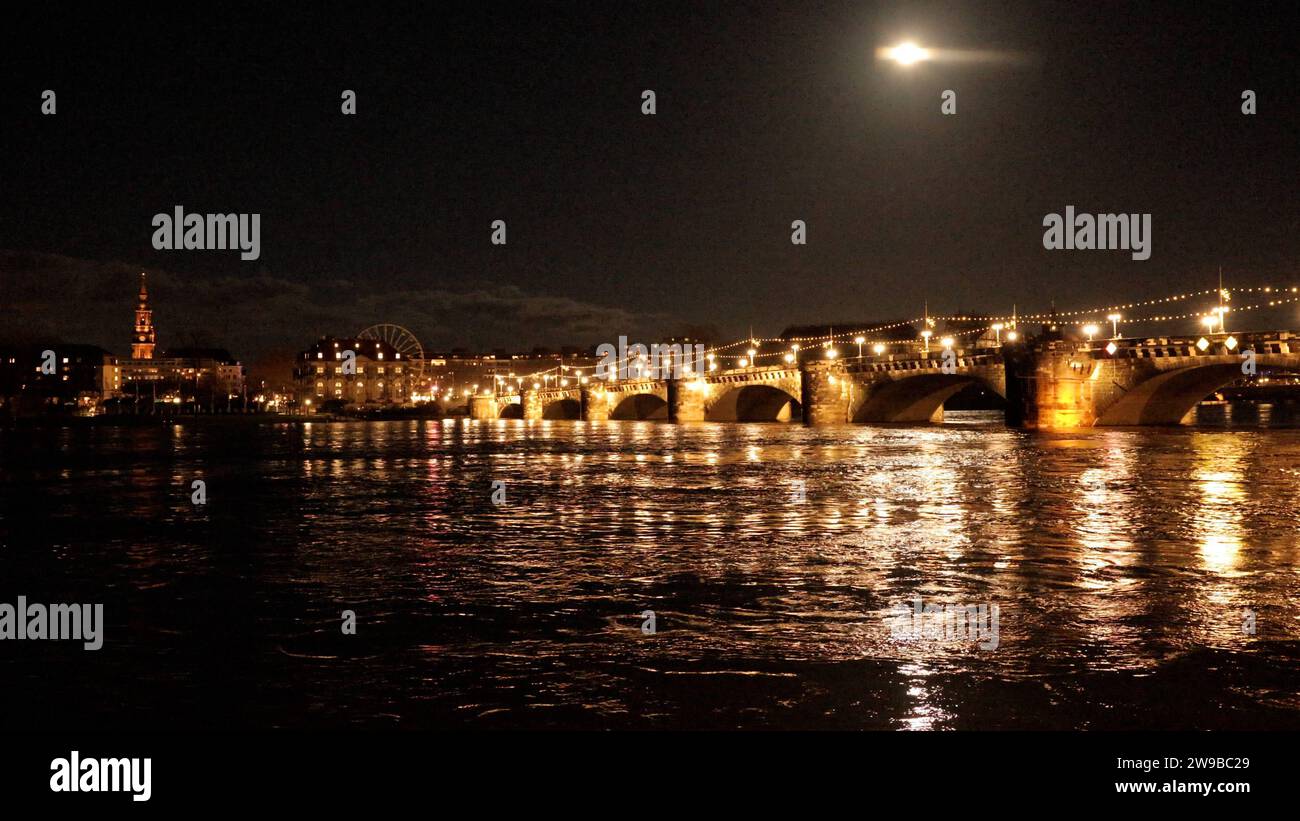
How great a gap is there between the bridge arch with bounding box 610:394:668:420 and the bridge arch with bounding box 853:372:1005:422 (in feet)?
160

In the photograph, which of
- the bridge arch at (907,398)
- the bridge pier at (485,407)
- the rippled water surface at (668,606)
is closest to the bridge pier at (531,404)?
the bridge pier at (485,407)

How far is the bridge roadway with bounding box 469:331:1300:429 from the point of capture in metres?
57.1

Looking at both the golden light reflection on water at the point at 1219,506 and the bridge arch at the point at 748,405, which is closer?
the golden light reflection on water at the point at 1219,506

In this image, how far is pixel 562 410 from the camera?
16025 centimetres

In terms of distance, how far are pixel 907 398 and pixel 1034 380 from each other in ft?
73.5

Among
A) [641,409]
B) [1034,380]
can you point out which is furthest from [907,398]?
[641,409]

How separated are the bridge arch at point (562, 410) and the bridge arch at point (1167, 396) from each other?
93592 mm

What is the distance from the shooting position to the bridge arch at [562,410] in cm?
15488

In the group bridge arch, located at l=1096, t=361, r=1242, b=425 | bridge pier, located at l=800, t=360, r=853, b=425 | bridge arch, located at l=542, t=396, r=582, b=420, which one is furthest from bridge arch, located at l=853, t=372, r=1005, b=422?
bridge arch, located at l=542, t=396, r=582, b=420

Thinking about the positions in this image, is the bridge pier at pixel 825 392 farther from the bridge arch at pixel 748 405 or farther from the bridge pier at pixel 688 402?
the bridge pier at pixel 688 402

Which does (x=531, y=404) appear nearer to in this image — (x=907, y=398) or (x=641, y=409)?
(x=641, y=409)

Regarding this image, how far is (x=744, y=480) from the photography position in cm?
2655
